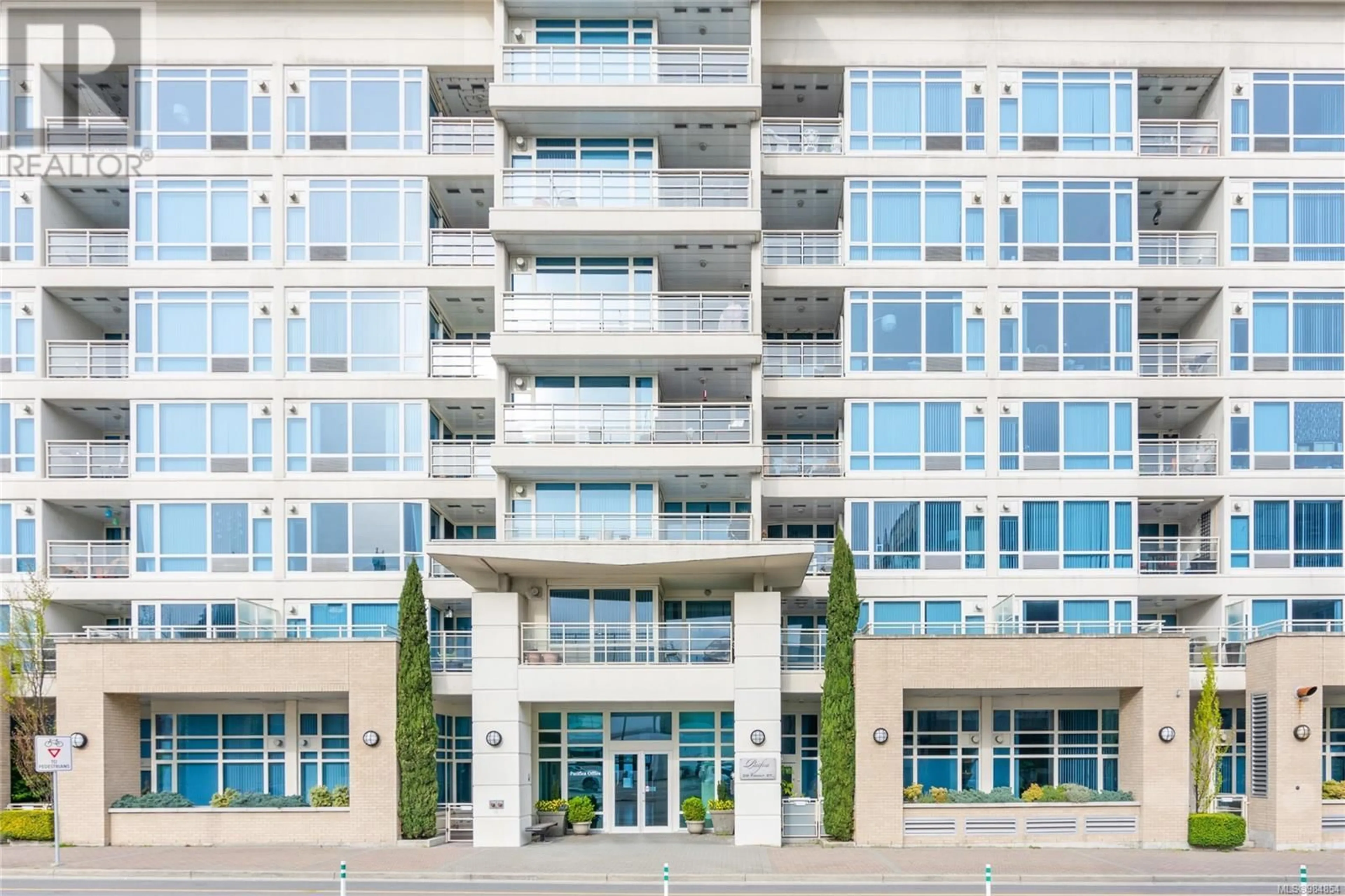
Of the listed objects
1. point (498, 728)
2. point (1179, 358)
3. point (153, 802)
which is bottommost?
point (153, 802)

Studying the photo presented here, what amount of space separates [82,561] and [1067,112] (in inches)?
1239

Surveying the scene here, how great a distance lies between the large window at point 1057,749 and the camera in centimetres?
Answer: 3145

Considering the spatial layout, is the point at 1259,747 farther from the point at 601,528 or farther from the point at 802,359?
the point at 601,528

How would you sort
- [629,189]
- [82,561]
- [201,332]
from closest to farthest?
[629,189], [82,561], [201,332]

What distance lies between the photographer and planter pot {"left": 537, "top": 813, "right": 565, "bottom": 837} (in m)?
30.2

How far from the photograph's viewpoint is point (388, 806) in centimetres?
2820

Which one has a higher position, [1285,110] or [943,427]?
[1285,110]

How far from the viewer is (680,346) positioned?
102ft

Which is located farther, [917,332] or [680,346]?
[917,332]

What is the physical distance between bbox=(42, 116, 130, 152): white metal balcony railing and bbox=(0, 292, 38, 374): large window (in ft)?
15.2

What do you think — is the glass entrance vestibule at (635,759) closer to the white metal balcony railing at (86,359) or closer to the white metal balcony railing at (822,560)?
the white metal balcony railing at (822,560)

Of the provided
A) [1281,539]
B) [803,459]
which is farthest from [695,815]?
[1281,539]

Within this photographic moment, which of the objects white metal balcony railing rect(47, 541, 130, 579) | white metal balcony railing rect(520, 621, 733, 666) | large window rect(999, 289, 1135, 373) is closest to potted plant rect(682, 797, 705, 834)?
white metal balcony railing rect(520, 621, 733, 666)

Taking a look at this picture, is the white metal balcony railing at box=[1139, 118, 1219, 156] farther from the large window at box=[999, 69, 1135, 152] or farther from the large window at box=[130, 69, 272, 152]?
the large window at box=[130, 69, 272, 152]
